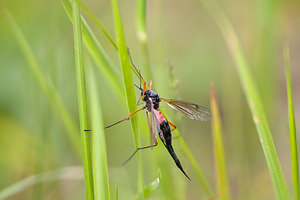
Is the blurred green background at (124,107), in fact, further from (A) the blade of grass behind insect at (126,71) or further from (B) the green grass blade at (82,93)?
(B) the green grass blade at (82,93)

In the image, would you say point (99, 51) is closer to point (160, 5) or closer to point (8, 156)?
point (160, 5)

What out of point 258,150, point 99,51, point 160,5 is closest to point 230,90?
point 258,150

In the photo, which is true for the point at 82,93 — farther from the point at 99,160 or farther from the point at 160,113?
the point at 160,113

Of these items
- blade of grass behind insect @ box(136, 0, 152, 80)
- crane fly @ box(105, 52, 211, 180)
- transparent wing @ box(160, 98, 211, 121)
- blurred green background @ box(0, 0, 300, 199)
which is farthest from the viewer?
blurred green background @ box(0, 0, 300, 199)

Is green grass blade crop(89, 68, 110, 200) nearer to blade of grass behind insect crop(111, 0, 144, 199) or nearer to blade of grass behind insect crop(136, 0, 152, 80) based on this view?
blade of grass behind insect crop(111, 0, 144, 199)

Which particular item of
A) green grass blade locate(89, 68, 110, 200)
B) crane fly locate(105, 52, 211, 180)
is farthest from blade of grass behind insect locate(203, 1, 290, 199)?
green grass blade locate(89, 68, 110, 200)

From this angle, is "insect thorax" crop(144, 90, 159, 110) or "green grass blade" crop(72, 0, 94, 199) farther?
"insect thorax" crop(144, 90, 159, 110)

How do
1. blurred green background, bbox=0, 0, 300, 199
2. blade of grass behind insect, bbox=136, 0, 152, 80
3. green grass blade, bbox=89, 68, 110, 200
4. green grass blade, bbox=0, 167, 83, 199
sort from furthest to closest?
blurred green background, bbox=0, 0, 300, 199 → green grass blade, bbox=0, 167, 83, 199 → blade of grass behind insect, bbox=136, 0, 152, 80 → green grass blade, bbox=89, 68, 110, 200
